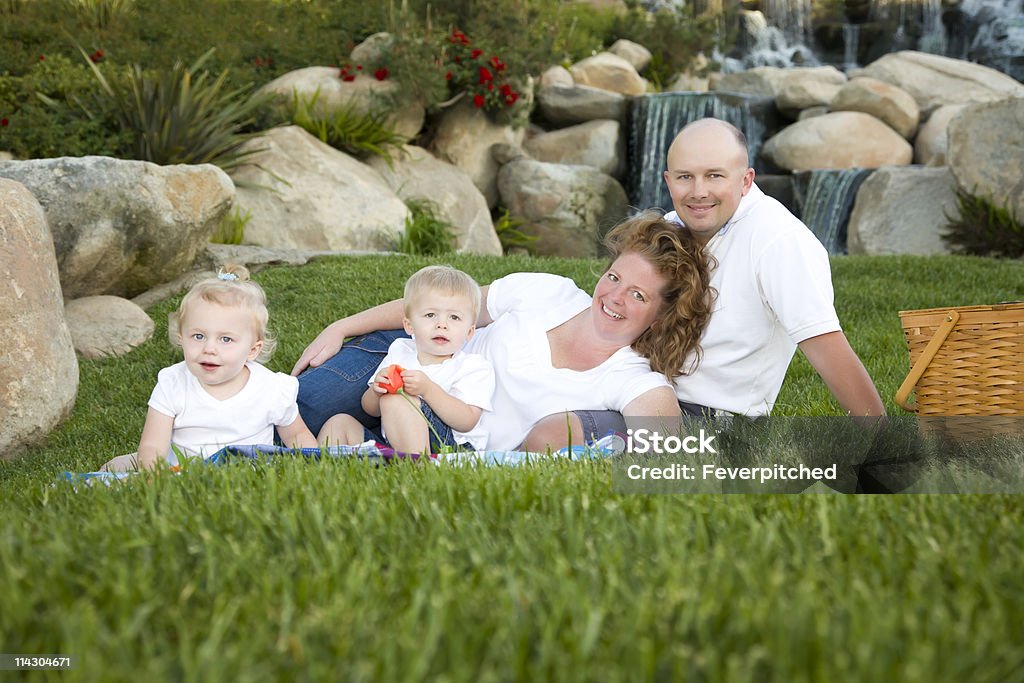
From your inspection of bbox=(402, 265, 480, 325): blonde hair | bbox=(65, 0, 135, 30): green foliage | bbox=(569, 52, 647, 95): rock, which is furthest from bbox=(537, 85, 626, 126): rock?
bbox=(402, 265, 480, 325): blonde hair

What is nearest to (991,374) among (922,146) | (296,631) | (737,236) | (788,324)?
(788,324)

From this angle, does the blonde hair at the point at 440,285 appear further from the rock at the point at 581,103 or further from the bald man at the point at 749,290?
the rock at the point at 581,103

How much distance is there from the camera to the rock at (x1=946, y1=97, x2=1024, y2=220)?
10.2 metres

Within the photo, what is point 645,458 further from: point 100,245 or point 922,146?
point 922,146

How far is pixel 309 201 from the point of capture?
10328 millimetres

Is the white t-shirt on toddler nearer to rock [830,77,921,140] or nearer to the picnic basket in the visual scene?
the picnic basket

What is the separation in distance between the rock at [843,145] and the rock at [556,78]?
12.9 ft

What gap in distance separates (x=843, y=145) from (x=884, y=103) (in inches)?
46.4

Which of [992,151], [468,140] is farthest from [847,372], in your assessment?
[468,140]

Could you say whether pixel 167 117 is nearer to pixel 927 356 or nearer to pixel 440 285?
pixel 440 285

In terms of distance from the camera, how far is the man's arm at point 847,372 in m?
3.56

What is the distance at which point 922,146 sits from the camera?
14336mm

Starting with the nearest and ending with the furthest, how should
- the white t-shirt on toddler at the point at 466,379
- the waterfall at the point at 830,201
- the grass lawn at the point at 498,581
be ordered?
the grass lawn at the point at 498,581 < the white t-shirt on toddler at the point at 466,379 < the waterfall at the point at 830,201

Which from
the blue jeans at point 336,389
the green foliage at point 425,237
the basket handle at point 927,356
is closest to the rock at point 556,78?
the green foliage at point 425,237
